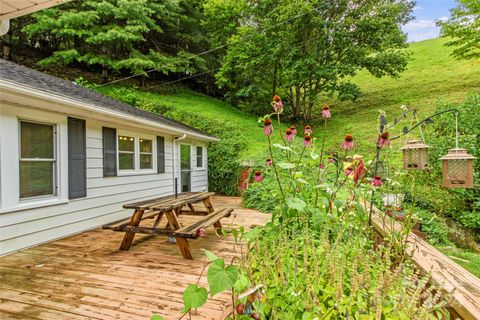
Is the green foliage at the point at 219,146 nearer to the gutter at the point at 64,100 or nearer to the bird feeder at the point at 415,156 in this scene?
the gutter at the point at 64,100

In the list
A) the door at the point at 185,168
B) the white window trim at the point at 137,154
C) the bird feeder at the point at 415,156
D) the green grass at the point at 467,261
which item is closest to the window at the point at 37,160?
the white window trim at the point at 137,154

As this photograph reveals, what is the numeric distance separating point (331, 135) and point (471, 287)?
33.7ft

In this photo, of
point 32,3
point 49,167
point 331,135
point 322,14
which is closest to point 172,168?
point 49,167

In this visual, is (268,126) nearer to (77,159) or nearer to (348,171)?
(348,171)

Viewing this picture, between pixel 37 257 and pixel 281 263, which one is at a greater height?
pixel 281 263

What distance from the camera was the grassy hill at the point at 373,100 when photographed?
10.2 metres

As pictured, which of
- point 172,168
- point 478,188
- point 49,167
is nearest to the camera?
point 49,167

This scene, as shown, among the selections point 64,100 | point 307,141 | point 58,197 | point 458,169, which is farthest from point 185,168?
point 458,169

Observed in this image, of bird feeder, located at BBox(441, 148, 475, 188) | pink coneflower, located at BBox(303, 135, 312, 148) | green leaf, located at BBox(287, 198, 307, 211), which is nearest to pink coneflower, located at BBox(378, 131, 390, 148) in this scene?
pink coneflower, located at BBox(303, 135, 312, 148)

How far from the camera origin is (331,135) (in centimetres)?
1083

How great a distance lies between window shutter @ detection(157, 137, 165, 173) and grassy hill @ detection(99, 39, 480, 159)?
2.68 metres

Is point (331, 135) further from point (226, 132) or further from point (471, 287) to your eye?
point (471, 287)

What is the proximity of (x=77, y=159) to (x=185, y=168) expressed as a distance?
3995 mm

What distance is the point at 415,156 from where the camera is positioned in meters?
2.49
